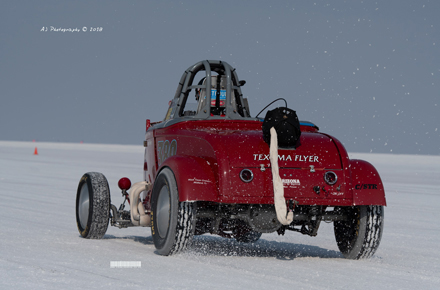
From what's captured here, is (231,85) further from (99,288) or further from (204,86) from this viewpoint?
(99,288)

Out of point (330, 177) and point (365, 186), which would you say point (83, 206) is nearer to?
point (330, 177)

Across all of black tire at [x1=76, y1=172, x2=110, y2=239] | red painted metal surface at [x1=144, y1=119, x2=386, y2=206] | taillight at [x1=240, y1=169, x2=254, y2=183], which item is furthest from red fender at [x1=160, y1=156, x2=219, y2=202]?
black tire at [x1=76, y1=172, x2=110, y2=239]

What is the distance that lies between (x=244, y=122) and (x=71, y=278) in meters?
3.12

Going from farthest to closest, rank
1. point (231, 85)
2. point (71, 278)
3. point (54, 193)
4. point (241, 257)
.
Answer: point (54, 193)
point (231, 85)
point (241, 257)
point (71, 278)

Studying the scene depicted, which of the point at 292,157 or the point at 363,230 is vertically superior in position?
the point at 292,157

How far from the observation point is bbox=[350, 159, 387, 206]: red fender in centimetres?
686

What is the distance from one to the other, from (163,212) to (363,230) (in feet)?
7.23

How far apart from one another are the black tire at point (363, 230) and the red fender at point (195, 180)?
1646 millimetres

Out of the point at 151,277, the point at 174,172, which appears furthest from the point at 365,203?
the point at 151,277

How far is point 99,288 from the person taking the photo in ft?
17.0

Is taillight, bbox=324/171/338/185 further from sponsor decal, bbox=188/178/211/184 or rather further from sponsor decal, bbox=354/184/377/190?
sponsor decal, bbox=188/178/211/184

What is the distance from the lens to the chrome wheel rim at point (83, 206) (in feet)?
29.0

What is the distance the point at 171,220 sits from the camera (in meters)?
6.72

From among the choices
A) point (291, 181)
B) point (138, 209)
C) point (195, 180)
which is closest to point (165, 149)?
point (138, 209)
